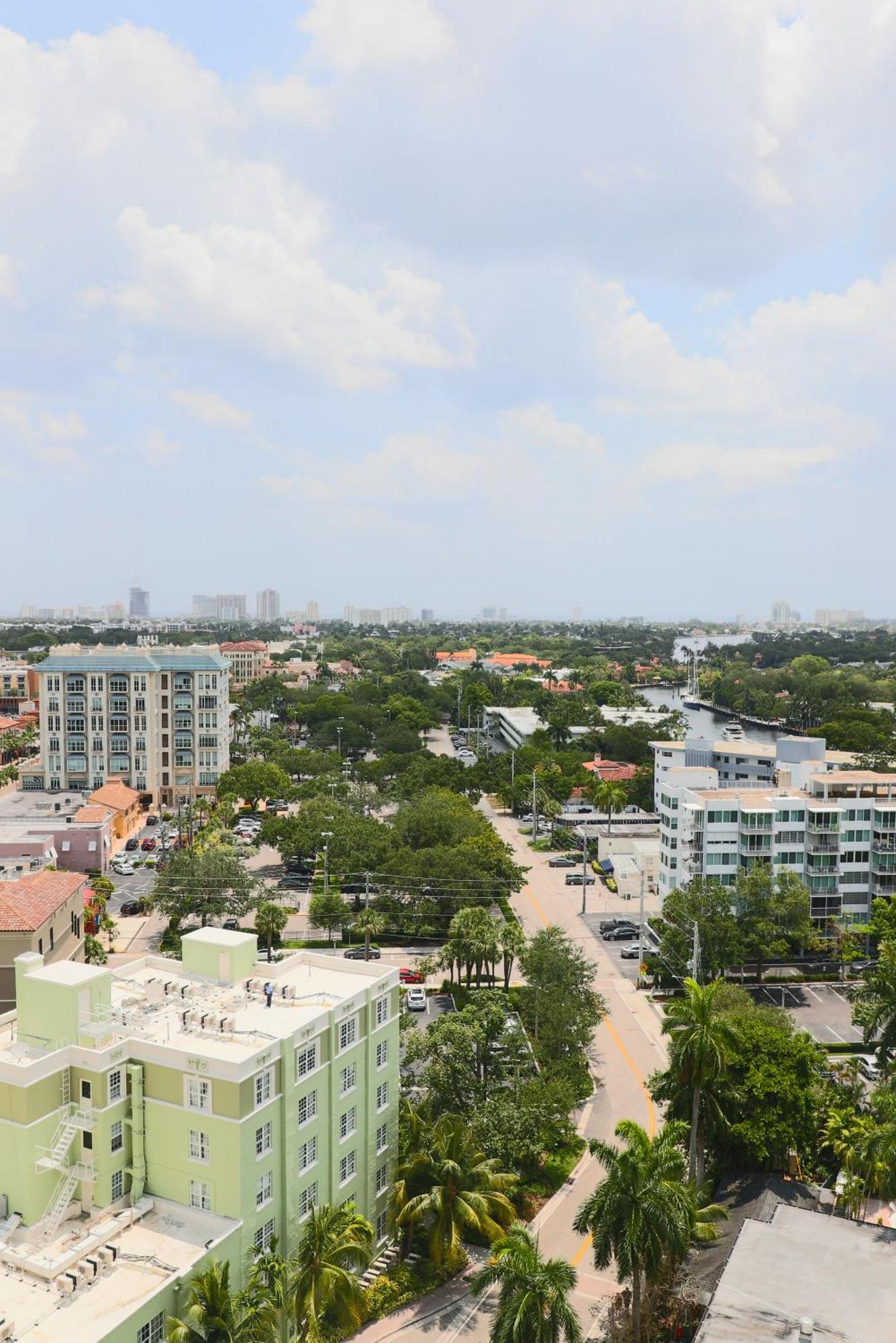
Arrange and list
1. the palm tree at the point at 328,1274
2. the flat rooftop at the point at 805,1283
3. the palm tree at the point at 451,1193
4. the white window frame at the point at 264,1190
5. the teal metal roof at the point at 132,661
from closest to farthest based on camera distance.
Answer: the flat rooftop at the point at 805,1283
the palm tree at the point at 328,1274
the white window frame at the point at 264,1190
the palm tree at the point at 451,1193
the teal metal roof at the point at 132,661

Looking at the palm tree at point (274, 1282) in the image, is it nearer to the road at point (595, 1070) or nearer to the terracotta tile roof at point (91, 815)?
the road at point (595, 1070)

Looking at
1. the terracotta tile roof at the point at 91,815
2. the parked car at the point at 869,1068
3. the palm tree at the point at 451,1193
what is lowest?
the parked car at the point at 869,1068

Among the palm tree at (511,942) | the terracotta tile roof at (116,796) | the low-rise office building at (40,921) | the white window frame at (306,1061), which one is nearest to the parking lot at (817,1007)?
the palm tree at (511,942)

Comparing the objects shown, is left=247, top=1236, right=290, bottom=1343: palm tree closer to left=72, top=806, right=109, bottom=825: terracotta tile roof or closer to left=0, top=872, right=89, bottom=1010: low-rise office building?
left=0, top=872, right=89, bottom=1010: low-rise office building

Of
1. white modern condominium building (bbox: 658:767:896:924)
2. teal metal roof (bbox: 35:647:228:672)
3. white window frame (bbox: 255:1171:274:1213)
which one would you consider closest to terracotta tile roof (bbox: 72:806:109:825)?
teal metal roof (bbox: 35:647:228:672)

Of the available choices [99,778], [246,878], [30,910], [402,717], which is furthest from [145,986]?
→ [402,717]

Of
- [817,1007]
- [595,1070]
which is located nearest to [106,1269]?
[595,1070]

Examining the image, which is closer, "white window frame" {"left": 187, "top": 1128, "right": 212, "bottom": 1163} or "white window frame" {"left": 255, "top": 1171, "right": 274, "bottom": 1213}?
"white window frame" {"left": 187, "top": 1128, "right": 212, "bottom": 1163}
